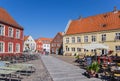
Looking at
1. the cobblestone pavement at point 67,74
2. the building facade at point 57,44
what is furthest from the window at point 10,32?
the building facade at point 57,44

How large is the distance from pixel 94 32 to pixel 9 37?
20.8m

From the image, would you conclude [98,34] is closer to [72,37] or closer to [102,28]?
[102,28]

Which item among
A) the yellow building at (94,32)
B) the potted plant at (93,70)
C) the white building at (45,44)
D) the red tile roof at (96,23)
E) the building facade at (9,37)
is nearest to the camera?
the potted plant at (93,70)

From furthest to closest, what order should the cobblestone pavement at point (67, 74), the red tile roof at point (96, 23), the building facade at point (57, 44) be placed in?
the building facade at point (57, 44), the red tile roof at point (96, 23), the cobblestone pavement at point (67, 74)

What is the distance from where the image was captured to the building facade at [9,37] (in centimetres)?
2625

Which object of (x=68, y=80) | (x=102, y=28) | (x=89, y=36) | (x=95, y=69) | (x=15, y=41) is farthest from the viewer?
(x=89, y=36)

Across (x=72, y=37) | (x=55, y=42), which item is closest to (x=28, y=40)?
(x=55, y=42)

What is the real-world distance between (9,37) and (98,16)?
24.7 metres

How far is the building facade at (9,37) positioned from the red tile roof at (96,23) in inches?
701

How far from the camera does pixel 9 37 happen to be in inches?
1109

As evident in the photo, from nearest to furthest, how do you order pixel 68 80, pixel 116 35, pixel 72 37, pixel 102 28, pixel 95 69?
pixel 68 80, pixel 95 69, pixel 116 35, pixel 102 28, pixel 72 37

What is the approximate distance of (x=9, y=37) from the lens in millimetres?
28172

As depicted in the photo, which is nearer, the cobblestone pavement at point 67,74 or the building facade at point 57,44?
the cobblestone pavement at point 67,74

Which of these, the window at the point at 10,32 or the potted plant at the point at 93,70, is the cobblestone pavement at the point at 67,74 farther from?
the window at the point at 10,32
